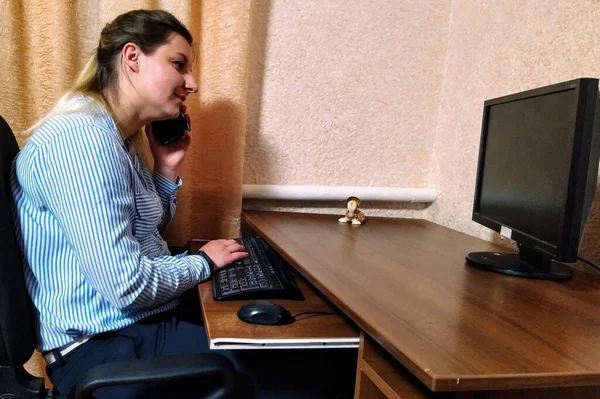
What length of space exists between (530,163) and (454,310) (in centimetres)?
44

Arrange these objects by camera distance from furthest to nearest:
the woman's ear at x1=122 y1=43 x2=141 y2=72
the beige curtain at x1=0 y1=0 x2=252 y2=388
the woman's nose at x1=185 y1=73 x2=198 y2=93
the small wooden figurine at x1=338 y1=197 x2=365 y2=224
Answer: the small wooden figurine at x1=338 y1=197 x2=365 y2=224 < the beige curtain at x1=0 y1=0 x2=252 y2=388 < the woman's nose at x1=185 y1=73 x2=198 y2=93 < the woman's ear at x1=122 y1=43 x2=141 y2=72

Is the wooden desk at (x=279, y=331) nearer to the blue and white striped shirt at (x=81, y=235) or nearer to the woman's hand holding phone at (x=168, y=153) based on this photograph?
the blue and white striped shirt at (x=81, y=235)

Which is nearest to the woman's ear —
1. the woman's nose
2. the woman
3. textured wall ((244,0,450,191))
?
the woman

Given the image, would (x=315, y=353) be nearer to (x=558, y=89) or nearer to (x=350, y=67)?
(x=558, y=89)

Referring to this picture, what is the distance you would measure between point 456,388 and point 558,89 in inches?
26.4

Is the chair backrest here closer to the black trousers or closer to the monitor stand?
the black trousers

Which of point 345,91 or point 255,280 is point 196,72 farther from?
point 255,280

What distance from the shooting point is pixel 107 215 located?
90 cm

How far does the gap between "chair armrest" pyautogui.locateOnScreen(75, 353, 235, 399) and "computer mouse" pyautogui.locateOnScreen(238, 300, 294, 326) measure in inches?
3.3

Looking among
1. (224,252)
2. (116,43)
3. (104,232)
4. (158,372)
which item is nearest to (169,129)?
(116,43)

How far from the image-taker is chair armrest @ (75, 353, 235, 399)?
761mm

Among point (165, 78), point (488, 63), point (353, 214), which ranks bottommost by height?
point (353, 214)

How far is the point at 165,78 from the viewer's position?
1181mm

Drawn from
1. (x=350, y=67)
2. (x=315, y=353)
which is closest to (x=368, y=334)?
(x=315, y=353)
